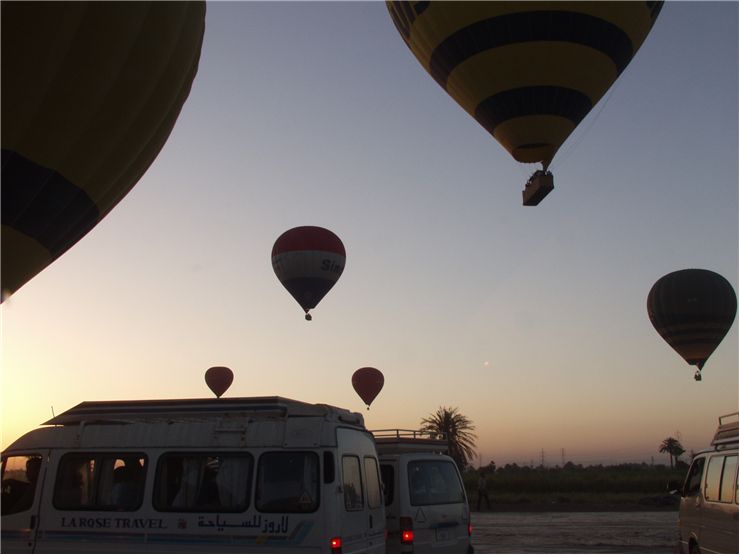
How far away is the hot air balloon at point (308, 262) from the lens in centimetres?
2719

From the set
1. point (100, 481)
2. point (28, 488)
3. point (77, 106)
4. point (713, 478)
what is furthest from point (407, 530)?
point (77, 106)

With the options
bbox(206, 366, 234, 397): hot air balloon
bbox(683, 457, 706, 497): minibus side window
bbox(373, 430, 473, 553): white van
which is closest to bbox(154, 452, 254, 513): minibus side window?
bbox(373, 430, 473, 553): white van

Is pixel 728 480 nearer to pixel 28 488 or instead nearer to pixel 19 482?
pixel 28 488

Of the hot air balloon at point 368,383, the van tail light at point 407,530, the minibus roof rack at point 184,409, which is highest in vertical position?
the hot air balloon at point 368,383

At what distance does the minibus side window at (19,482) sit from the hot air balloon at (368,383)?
2267 cm

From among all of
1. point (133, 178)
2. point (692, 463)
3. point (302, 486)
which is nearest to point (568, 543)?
point (692, 463)

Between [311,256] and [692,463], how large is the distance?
1621cm

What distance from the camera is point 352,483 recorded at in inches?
411

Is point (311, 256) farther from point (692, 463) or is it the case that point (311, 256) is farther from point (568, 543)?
point (692, 463)

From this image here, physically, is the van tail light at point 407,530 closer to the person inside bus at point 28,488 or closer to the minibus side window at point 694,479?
the minibus side window at point 694,479

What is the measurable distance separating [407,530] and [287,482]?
272 cm

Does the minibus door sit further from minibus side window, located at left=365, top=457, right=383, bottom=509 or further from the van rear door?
the van rear door

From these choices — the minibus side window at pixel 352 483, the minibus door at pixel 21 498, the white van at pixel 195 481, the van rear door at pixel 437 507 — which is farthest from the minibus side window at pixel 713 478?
the minibus door at pixel 21 498

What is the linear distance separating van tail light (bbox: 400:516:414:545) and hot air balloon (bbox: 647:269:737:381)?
2201 cm
